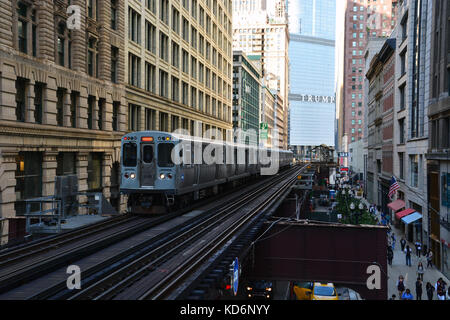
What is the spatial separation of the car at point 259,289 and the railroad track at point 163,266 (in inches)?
207

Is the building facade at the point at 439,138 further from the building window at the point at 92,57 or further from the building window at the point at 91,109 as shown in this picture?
the building window at the point at 92,57

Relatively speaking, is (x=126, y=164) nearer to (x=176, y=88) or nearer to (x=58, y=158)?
(x=58, y=158)

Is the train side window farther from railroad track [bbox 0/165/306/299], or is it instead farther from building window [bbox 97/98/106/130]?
building window [bbox 97/98/106/130]

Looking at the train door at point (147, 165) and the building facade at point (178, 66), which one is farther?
the building facade at point (178, 66)

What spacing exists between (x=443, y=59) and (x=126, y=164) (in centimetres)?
2092

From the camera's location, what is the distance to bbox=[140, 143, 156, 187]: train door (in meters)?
22.0

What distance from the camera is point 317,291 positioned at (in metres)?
23.9

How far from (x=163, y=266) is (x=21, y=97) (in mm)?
14231

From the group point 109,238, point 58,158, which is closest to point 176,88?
point 58,158

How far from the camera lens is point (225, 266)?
41.3ft

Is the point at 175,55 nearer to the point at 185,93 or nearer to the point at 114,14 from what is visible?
the point at 185,93

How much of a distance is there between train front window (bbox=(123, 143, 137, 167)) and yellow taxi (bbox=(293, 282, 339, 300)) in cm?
1157

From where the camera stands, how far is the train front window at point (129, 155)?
2222 centimetres

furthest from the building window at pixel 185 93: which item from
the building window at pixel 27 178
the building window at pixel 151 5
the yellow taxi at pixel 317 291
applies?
the yellow taxi at pixel 317 291
